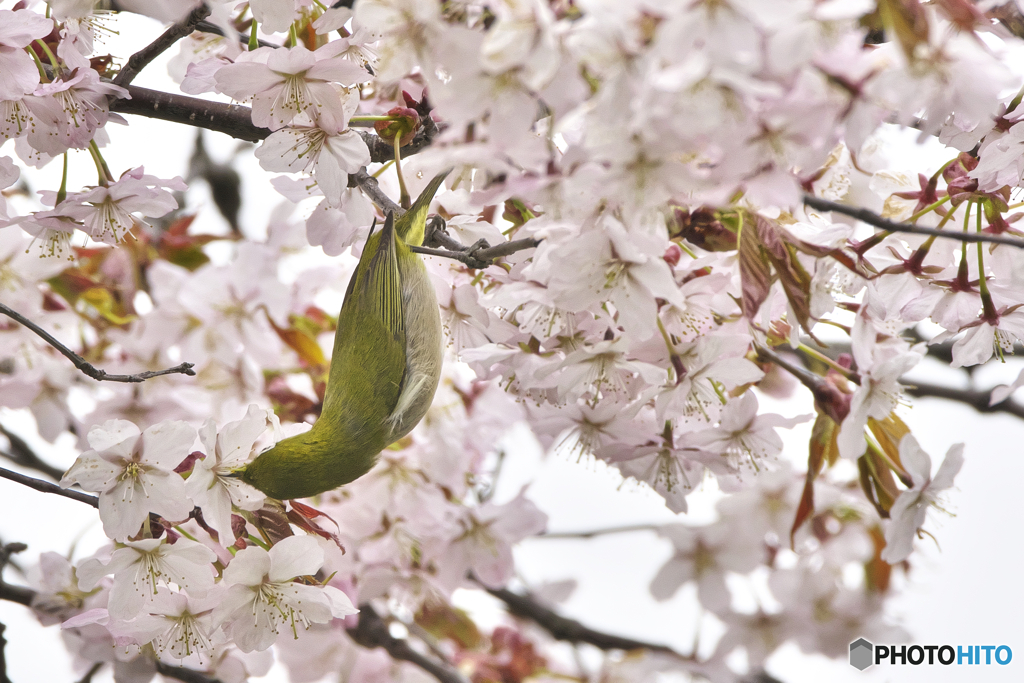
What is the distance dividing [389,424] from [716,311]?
2.47 ft

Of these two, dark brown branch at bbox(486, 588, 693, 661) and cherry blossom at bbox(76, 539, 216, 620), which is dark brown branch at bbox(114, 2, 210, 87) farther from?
dark brown branch at bbox(486, 588, 693, 661)

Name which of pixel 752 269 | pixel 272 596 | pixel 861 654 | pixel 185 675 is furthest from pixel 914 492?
pixel 861 654

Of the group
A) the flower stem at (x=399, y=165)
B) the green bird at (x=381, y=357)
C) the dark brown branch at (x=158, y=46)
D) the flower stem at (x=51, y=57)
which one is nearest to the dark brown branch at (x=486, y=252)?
the flower stem at (x=399, y=165)

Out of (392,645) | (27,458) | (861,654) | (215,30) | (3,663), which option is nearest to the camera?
(215,30)

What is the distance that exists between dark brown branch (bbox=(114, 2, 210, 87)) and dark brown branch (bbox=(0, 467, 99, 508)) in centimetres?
73

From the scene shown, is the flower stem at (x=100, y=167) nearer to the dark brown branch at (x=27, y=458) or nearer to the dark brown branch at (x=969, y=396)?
the dark brown branch at (x=27, y=458)

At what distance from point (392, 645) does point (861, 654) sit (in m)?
1.90

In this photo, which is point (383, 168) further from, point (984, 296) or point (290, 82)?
point (984, 296)

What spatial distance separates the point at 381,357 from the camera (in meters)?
1.80

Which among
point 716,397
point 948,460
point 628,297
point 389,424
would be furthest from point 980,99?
point 389,424

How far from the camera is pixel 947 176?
1584 millimetres

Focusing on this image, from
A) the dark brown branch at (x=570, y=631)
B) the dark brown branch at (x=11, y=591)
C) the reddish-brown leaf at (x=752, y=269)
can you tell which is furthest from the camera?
the dark brown branch at (x=570, y=631)

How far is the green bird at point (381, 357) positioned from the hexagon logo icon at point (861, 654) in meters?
2.26

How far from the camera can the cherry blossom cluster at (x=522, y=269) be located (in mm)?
854
